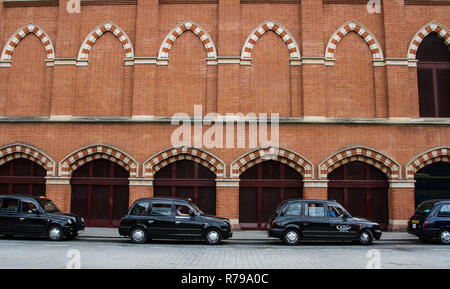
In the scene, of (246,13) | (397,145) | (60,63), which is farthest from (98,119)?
(397,145)

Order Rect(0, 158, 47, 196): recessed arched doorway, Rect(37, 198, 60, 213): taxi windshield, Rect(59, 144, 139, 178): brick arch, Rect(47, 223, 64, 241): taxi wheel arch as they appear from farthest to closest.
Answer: Rect(0, 158, 47, 196): recessed arched doorway < Rect(59, 144, 139, 178): brick arch < Rect(37, 198, 60, 213): taxi windshield < Rect(47, 223, 64, 241): taxi wheel arch

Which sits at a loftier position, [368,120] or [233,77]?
[233,77]

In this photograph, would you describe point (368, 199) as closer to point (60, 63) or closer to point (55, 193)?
point (55, 193)

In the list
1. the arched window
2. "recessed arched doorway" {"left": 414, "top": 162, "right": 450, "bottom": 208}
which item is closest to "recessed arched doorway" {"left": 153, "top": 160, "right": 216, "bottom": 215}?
"recessed arched doorway" {"left": 414, "top": 162, "right": 450, "bottom": 208}

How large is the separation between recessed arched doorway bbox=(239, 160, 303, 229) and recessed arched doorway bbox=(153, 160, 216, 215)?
1.45 m

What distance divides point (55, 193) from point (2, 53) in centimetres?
777

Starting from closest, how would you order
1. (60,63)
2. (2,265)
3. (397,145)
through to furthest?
1. (2,265)
2. (397,145)
3. (60,63)

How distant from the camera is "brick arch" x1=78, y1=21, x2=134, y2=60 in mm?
18031

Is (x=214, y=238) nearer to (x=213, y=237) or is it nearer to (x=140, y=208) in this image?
(x=213, y=237)

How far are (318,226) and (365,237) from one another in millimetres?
1698

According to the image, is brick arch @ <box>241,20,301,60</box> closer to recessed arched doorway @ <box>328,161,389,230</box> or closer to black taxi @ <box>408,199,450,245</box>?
recessed arched doorway @ <box>328,161,389,230</box>

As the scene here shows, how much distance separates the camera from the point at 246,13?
711 inches

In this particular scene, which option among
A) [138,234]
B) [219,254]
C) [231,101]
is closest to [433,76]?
[231,101]

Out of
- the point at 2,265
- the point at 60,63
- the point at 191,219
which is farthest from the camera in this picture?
the point at 60,63
